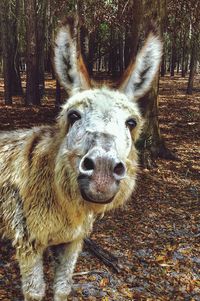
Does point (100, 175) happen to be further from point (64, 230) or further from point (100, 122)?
point (64, 230)

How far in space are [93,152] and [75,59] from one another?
117cm

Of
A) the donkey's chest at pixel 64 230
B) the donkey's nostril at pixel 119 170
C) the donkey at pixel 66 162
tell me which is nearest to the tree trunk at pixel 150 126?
the donkey at pixel 66 162

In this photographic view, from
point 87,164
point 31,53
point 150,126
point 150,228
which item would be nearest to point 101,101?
point 87,164

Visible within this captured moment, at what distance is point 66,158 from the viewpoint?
304 cm

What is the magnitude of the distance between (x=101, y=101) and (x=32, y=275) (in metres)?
1.70

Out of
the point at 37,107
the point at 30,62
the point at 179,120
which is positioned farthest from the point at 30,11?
the point at 179,120

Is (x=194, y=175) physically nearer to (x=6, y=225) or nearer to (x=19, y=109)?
(x=6, y=225)

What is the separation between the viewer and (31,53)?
1449 centimetres

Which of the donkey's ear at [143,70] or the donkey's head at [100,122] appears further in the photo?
the donkey's ear at [143,70]

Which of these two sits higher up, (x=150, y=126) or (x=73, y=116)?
(x=73, y=116)

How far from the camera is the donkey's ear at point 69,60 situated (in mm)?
3320

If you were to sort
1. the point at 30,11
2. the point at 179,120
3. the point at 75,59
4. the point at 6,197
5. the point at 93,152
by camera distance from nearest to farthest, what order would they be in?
1. the point at 93,152
2. the point at 75,59
3. the point at 6,197
4. the point at 179,120
5. the point at 30,11

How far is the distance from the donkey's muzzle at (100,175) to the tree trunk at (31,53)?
12607 millimetres

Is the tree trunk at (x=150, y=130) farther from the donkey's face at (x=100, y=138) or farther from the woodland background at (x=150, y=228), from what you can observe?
the donkey's face at (x=100, y=138)
